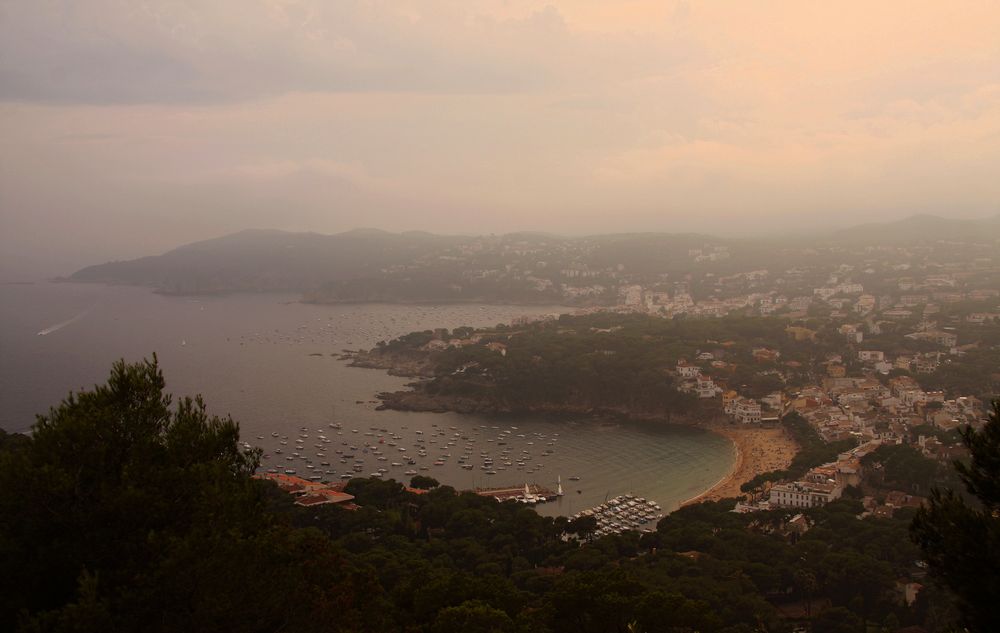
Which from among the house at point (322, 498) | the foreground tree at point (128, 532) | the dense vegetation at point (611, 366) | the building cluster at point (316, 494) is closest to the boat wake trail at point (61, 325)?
the dense vegetation at point (611, 366)

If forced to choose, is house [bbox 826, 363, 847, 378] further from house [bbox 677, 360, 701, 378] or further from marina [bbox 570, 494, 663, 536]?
marina [bbox 570, 494, 663, 536]

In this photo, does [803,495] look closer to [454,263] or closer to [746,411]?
[746,411]

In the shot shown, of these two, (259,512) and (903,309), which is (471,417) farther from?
(903,309)

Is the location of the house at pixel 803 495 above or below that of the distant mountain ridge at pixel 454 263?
below

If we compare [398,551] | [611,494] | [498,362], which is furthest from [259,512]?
[498,362]

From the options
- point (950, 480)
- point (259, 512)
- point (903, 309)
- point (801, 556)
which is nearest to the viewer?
point (259, 512)

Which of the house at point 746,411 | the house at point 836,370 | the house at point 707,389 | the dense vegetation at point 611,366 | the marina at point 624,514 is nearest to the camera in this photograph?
the marina at point 624,514

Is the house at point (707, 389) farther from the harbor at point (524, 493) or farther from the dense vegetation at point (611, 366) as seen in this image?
the harbor at point (524, 493)
